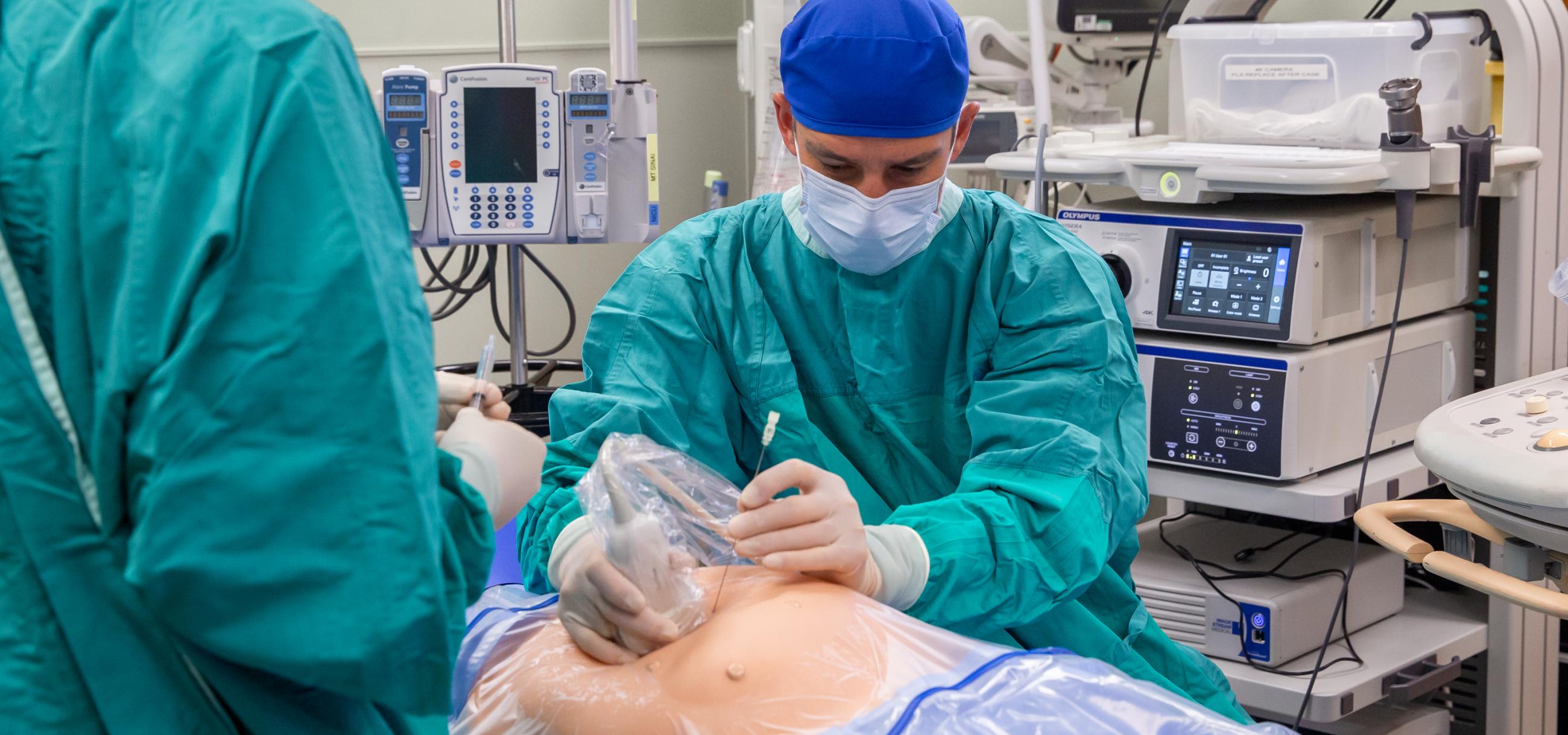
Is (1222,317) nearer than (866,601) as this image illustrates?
No

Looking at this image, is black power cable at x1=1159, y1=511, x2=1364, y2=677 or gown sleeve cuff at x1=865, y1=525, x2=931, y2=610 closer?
gown sleeve cuff at x1=865, y1=525, x2=931, y2=610

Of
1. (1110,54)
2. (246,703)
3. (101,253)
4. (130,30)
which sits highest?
(1110,54)

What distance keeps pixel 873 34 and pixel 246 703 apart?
0.88 m

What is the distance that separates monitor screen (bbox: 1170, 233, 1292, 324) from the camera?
1.80m

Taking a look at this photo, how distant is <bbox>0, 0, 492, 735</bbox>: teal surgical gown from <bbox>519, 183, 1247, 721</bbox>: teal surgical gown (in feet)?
2.13

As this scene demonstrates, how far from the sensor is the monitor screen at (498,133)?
279cm

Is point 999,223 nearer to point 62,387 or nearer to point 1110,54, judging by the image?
point 62,387

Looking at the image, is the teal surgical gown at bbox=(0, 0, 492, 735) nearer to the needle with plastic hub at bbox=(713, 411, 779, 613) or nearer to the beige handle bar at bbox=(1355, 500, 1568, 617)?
the needle with plastic hub at bbox=(713, 411, 779, 613)

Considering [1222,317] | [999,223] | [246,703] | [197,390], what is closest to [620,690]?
[246,703]

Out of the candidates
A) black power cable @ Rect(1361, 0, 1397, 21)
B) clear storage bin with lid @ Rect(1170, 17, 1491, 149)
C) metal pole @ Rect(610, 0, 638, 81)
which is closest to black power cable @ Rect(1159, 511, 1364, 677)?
clear storage bin with lid @ Rect(1170, 17, 1491, 149)

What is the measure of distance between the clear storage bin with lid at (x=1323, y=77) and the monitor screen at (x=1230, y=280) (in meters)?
0.28

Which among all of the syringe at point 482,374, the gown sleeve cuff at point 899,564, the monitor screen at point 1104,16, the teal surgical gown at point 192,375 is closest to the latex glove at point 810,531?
Result: the gown sleeve cuff at point 899,564

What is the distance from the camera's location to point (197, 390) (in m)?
0.62

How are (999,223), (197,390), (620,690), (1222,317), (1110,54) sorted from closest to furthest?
1. (197,390)
2. (620,690)
3. (999,223)
4. (1222,317)
5. (1110,54)
